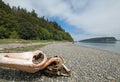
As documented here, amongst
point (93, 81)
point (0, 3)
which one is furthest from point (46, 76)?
point (0, 3)

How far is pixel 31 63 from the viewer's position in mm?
5246

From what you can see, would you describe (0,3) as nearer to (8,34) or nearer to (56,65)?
(8,34)

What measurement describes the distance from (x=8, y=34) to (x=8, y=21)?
6005 millimetres

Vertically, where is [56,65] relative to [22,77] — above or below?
above

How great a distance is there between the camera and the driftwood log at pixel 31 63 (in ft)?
17.4

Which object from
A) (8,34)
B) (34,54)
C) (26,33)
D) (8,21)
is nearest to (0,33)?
(8,34)

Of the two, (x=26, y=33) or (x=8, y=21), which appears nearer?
(x=8, y=21)

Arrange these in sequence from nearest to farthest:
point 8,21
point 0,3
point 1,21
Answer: point 1,21, point 8,21, point 0,3

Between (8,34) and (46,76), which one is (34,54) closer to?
(46,76)

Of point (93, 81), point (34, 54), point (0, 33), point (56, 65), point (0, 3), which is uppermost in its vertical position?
point (0, 3)

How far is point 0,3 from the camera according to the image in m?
54.8

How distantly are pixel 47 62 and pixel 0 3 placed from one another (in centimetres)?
5834

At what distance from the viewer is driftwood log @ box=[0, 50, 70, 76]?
17.4 ft

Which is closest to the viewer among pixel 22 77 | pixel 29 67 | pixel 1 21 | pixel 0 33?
pixel 29 67
